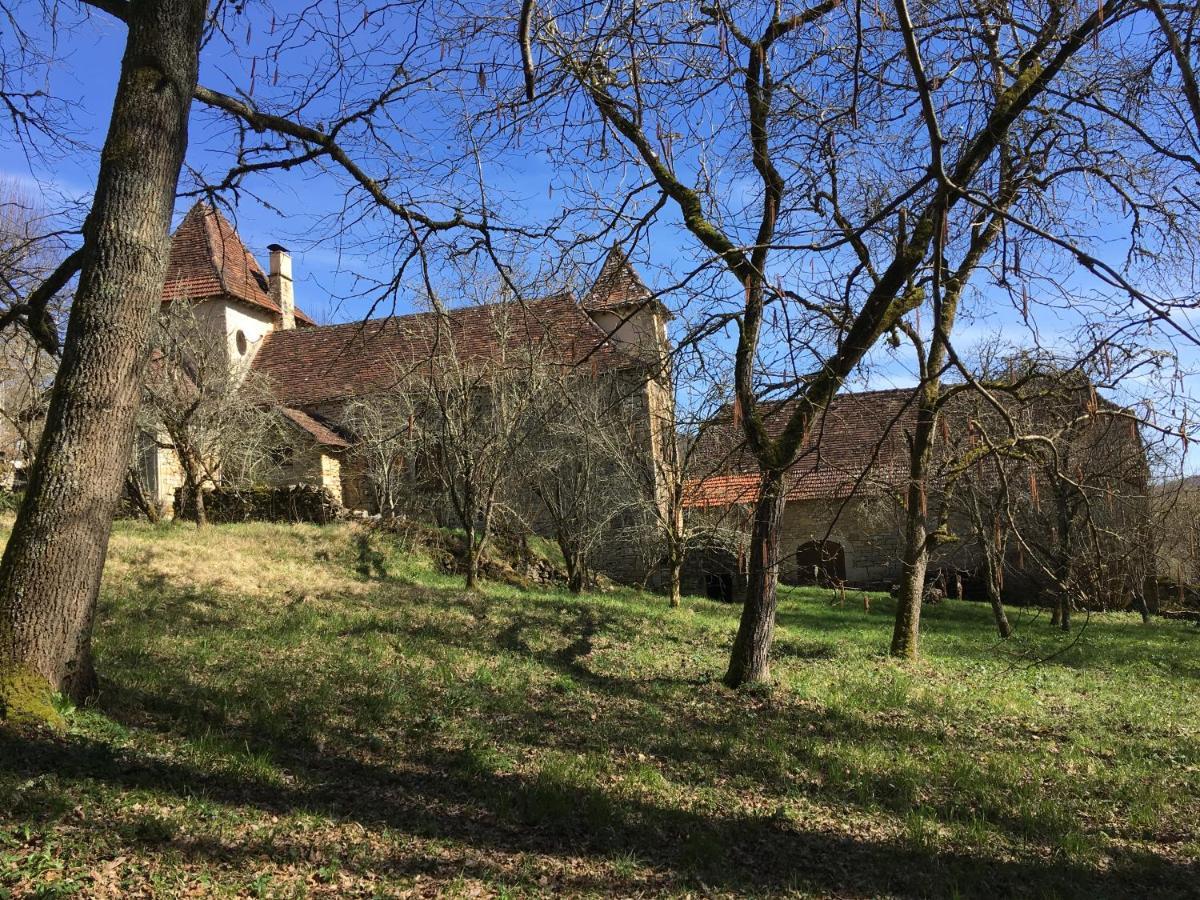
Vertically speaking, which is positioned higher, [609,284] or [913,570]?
[609,284]

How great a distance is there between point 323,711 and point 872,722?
5.07 meters

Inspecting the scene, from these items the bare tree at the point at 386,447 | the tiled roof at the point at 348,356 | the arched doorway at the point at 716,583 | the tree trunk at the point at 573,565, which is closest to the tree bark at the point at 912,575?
the tiled roof at the point at 348,356

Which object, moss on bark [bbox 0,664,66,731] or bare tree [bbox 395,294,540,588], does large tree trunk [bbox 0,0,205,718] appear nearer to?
moss on bark [bbox 0,664,66,731]

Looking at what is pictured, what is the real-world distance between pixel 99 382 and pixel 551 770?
3861mm

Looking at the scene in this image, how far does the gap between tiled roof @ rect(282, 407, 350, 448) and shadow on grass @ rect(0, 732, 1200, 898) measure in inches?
782

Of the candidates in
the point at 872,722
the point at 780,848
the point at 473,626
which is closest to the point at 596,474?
the point at 473,626

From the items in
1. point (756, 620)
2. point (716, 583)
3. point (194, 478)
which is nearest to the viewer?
point (756, 620)

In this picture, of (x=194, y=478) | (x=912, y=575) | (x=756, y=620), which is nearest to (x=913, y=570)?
(x=912, y=575)

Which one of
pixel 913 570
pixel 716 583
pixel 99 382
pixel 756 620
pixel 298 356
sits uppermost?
pixel 298 356

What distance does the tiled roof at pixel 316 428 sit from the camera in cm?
2420

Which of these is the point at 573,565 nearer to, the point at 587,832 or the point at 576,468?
the point at 576,468

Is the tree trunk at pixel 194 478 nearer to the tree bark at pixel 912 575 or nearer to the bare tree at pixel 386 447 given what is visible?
the bare tree at pixel 386 447

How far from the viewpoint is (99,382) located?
5.07 meters

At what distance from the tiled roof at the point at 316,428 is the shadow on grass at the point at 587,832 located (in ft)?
65.1
